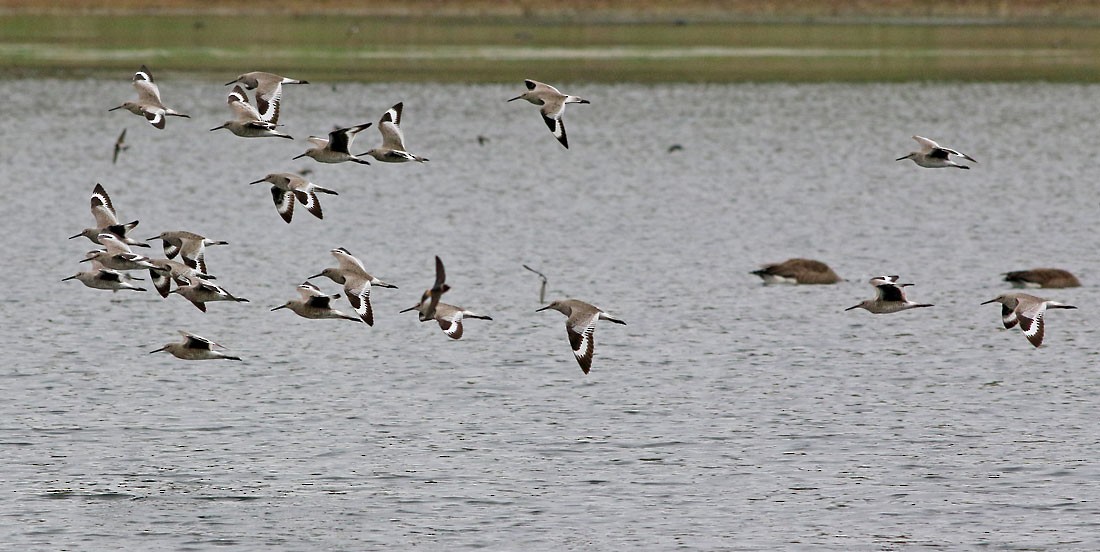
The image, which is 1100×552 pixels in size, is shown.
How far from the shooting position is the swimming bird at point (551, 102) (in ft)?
69.1

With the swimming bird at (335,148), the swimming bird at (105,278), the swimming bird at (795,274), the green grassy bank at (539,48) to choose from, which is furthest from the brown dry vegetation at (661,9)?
the swimming bird at (335,148)

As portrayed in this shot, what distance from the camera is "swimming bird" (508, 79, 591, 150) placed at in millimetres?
21047

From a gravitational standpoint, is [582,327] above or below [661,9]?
above

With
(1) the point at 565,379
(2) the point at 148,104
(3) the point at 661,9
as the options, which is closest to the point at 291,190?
(2) the point at 148,104

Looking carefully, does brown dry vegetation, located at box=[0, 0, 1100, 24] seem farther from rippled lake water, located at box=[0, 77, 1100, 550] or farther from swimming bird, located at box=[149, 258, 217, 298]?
swimming bird, located at box=[149, 258, 217, 298]

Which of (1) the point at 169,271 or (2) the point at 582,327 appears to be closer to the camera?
(2) the point at 582,327

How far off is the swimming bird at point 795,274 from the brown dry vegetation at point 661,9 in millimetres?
91835

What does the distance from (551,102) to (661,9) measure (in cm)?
11326

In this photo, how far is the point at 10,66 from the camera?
96938 mm

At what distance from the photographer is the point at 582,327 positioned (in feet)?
69.1

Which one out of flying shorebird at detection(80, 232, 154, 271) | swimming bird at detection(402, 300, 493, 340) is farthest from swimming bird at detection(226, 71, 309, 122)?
swimming bird at detection(402, 300, 493, 340)

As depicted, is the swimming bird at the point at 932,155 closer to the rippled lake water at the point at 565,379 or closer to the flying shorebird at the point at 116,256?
the rippled lake water at the point at 565,379

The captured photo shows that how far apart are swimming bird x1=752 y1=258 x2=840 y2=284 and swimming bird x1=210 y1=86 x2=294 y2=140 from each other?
17138 millimetres

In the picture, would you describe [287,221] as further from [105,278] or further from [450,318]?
[105,278]
